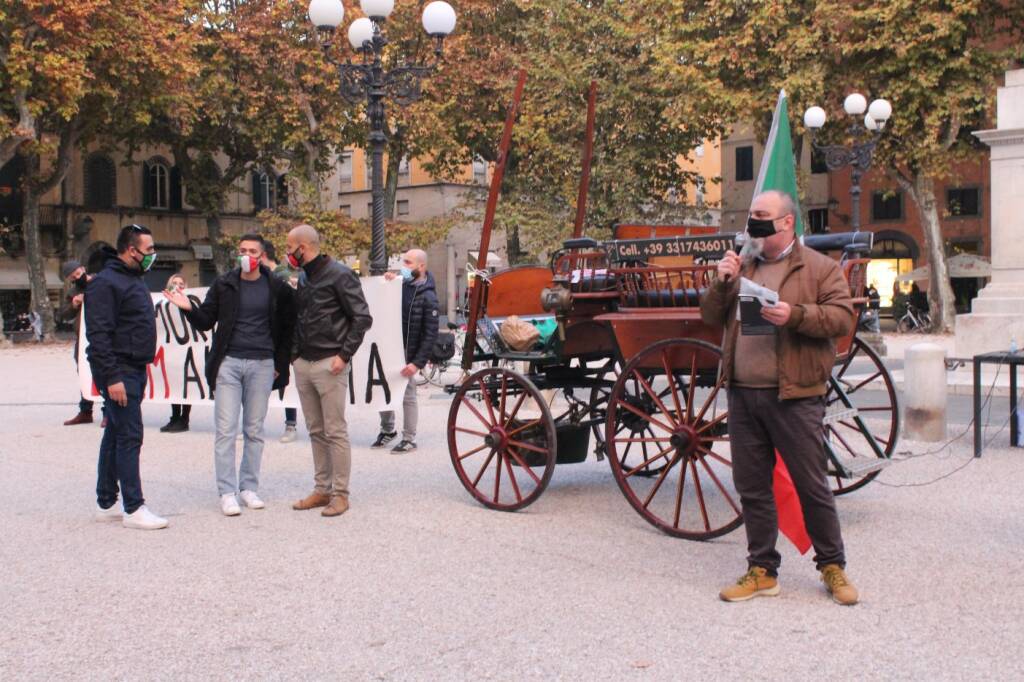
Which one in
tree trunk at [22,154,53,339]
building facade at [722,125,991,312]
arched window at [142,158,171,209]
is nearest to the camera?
tree trunk at [22,154,53,339]

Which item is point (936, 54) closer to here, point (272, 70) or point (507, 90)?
point (507, 90)

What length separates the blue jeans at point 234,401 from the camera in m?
7.78

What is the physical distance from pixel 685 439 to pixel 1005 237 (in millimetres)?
11441

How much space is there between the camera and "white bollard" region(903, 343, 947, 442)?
34.8ft

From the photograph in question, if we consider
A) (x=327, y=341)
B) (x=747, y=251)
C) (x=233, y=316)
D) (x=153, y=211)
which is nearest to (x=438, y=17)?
(x=233, y=316)

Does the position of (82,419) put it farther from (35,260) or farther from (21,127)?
(35,260)

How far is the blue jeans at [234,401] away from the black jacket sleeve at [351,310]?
62cm

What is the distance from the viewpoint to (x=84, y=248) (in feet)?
154

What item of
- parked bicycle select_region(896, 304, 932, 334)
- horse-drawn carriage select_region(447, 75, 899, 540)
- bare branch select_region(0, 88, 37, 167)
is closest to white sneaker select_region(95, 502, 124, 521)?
horse-drawn carriage select_region(447, 75, 899, 540)

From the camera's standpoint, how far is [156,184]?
50.6 m

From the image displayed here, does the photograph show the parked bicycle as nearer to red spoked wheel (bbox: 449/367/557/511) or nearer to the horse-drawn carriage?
the horse-drawn carriage

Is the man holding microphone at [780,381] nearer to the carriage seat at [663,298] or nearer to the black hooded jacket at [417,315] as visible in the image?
the carriage seat at [663,298]

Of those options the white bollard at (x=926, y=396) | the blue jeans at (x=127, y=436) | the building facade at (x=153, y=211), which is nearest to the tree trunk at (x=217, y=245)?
the building facade at (x=153, y=211)

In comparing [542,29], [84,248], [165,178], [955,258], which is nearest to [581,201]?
[542,29]
